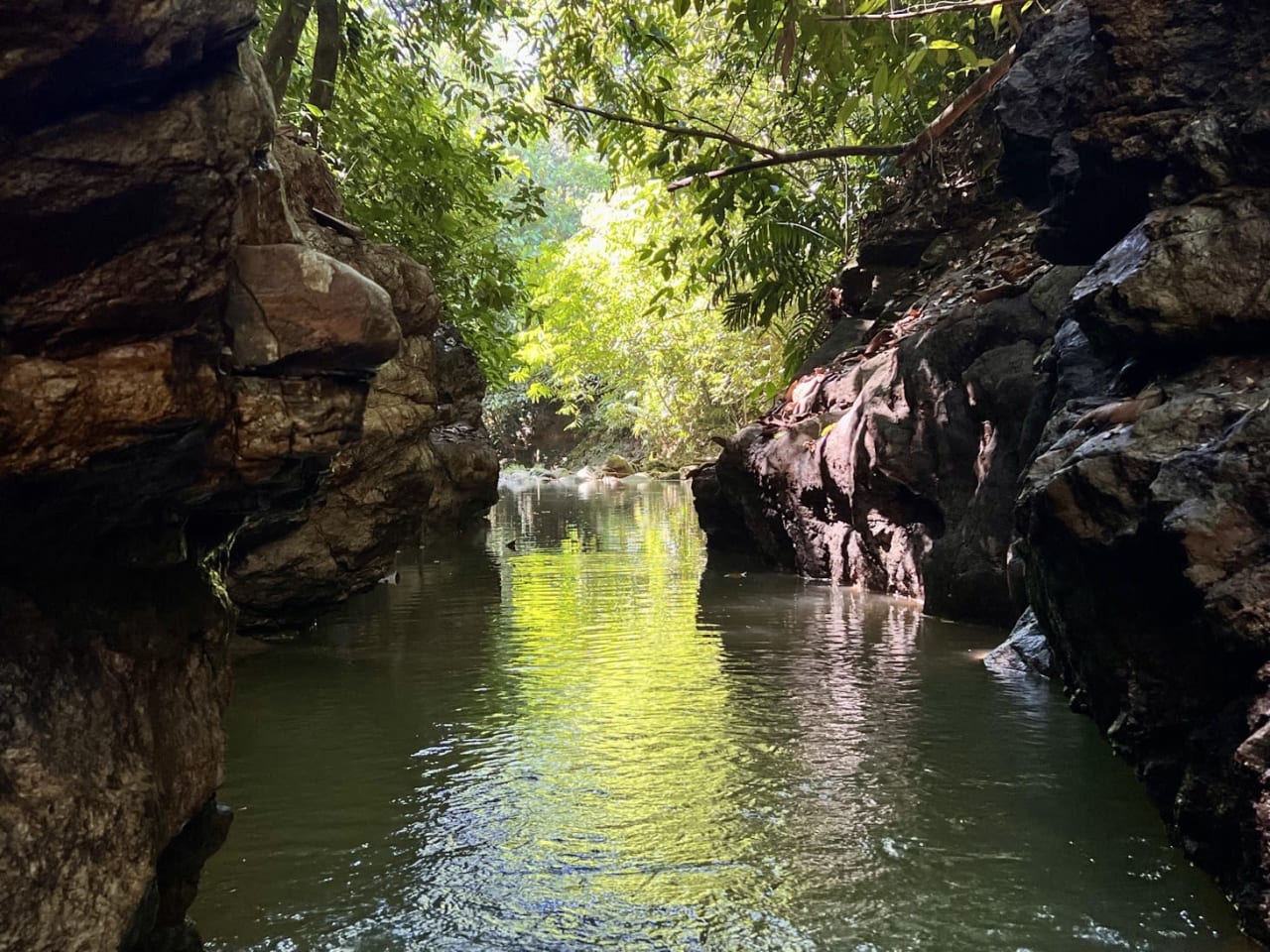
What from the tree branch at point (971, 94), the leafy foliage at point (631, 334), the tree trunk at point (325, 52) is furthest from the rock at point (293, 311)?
the leafy foliage at point (631, 334)

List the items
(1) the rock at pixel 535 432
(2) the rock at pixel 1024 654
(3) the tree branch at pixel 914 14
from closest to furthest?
(3) the tree branch at pixel 914 14
(2) the rock at pixel 1024 654
(1) the rock at pixel 535 432

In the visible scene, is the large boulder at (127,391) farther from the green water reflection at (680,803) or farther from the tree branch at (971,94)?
the tree branch at (971,94)

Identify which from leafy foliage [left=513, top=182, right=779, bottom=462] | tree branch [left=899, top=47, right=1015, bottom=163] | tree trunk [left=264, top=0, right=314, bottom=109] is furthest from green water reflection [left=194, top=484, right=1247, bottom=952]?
leafy foliage [left=513, top=182, right=779, bottom=462]

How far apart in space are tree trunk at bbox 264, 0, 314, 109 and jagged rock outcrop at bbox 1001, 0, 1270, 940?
21.2ft

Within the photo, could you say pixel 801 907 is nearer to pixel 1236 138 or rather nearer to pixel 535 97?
pixel 1236 138

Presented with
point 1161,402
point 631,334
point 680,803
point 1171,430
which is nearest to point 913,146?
point 1161,402

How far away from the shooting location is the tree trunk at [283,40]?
9.10 meters

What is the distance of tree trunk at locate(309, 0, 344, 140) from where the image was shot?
9.87m

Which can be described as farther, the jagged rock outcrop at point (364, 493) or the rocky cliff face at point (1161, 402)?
the jagged rock outcrop at point (364, 493)

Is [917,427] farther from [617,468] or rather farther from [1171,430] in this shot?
[617,468]

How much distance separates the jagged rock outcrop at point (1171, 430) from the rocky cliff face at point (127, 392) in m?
2.71

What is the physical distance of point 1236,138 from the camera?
172 inches

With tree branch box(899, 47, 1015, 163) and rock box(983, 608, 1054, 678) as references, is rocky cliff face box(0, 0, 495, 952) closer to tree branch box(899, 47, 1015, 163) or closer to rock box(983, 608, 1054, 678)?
rock box(983, 608, 1054, 678)

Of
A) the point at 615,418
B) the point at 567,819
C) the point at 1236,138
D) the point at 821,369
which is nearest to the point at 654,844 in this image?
the point at 567,819
